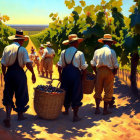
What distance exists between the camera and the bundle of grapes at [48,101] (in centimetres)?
562

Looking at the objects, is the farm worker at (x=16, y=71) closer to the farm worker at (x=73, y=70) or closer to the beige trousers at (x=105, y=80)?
the farm worker at (x=73, y=70)

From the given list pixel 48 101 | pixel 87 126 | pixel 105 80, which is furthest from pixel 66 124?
pixel 105 80

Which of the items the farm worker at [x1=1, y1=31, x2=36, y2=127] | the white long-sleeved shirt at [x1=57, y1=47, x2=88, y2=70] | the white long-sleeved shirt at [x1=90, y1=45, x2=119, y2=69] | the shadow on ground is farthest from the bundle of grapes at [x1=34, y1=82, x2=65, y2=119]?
the white long-sleeved shirt at [x1=90, y1=45, x2=119, y2=69]

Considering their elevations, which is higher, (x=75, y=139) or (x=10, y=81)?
(x=10, y=81)

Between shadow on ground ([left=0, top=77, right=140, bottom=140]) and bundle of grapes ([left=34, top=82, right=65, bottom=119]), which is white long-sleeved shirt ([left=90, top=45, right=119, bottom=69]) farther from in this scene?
shadow on ground ([left=0, top=77, right=140, bottom=140])

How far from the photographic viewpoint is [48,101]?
5641 mm

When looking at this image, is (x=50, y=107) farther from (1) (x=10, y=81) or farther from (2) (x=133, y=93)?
(2) (x=133, y=93)

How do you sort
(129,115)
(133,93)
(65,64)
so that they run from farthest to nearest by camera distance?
(133,93) → (129,115) → (65,64)

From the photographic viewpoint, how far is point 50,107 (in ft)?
18.7

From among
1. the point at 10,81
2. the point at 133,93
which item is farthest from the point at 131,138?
the point at 133,93

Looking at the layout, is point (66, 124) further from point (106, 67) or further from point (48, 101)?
point (106, 67)

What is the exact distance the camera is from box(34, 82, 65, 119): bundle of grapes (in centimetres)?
562

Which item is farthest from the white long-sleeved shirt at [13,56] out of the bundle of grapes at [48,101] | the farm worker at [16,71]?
the bundle of grapes at [48,101]

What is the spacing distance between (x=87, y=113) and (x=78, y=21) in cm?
387
